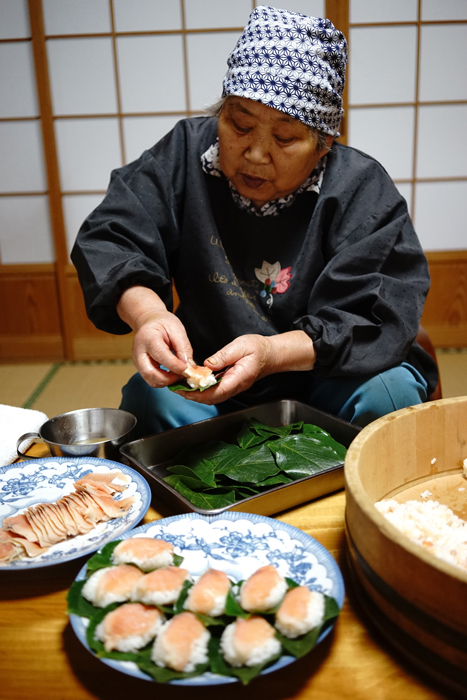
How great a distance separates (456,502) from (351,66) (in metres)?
3.78

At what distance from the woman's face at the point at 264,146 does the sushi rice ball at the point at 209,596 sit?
1.17m

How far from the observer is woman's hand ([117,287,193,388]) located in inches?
52.1

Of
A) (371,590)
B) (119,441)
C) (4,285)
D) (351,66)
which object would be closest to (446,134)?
(351,66)

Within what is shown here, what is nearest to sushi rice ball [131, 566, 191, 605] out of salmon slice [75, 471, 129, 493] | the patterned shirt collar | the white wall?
salmon slice [75, 471, 129, 493]

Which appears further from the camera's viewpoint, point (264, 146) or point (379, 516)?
point (264, 146)

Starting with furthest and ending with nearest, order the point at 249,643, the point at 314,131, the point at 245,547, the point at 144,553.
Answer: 1. the point at 314,131
2. the point at 245,547
3. the point at 144,553
4. the point at 249,643

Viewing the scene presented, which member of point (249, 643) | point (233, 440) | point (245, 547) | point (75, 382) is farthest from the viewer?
point (75, 382)

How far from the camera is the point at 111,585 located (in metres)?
0.80

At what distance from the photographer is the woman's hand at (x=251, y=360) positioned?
1317 mm

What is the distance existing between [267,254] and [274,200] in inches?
6.7

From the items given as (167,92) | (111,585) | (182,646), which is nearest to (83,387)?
(167,92)

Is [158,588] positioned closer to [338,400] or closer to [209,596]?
[209,596]

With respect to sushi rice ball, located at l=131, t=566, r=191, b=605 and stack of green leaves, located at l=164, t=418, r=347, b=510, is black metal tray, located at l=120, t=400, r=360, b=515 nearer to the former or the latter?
stack of green leaves, located at l=164, t=418, r=347, b=510

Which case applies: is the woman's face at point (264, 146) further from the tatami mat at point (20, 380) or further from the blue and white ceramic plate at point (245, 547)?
the tatami mat at point (20, 380)
